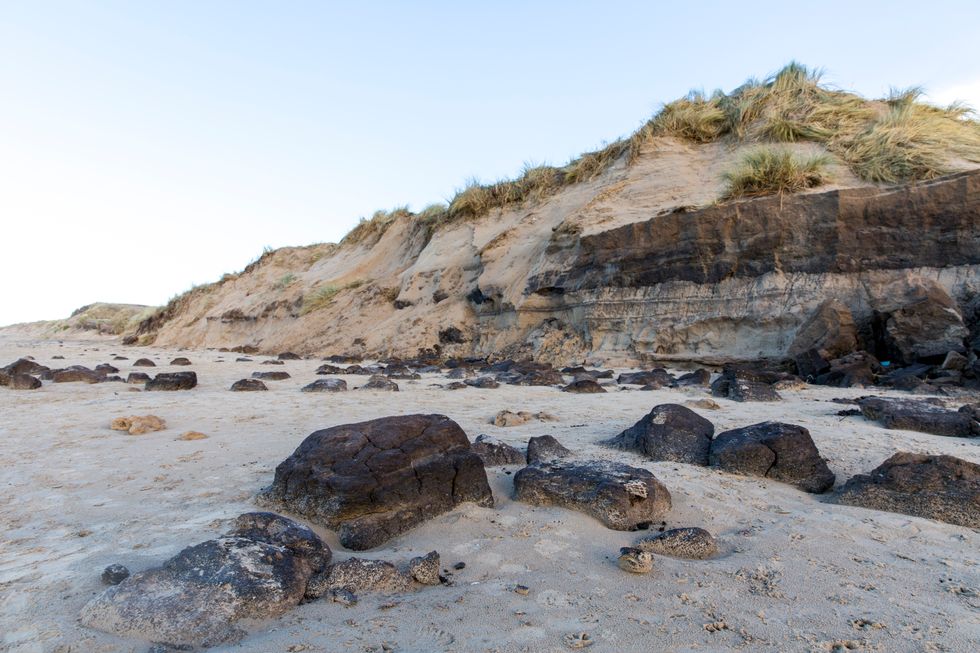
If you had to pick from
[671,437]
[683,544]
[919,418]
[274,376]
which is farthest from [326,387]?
[919,418]

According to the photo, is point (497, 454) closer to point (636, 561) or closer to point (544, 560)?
point (544, 560)

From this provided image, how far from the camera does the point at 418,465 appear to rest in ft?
8.23

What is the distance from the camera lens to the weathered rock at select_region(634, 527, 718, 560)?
2.06 m

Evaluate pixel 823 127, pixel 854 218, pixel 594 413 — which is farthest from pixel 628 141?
pixel 594 413

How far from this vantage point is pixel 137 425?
401cm

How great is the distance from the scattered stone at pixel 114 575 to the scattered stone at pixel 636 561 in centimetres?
154

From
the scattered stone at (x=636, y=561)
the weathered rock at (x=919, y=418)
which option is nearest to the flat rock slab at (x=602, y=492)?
the scattered stone at (x=636, y=561)

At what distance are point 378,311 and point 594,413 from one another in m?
11.0

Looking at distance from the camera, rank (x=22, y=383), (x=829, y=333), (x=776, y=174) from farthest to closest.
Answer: (x=776, y=174) → (x=829, y=333) → (x=22, y=383)

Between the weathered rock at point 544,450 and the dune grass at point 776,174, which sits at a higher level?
the dune grass at point 776,174

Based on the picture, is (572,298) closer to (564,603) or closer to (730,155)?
(730,155)

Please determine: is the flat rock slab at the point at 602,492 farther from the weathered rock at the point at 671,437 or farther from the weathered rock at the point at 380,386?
the weathered rock at the point at 380,386

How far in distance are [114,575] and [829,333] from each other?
7.26 metres

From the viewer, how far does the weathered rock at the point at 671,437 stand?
320cm
